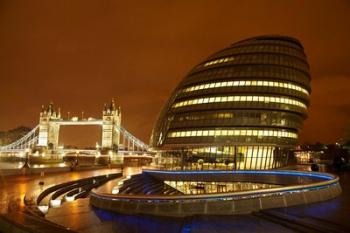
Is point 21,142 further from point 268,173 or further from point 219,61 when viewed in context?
point 268,173

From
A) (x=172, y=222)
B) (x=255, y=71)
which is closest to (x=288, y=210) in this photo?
(x=172, y=222)

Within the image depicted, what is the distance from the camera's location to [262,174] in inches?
1629

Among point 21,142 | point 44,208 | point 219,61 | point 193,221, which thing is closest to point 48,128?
point 21,142

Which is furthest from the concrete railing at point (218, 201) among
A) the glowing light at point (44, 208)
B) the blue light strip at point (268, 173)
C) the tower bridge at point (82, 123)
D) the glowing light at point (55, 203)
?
the tower bridge at point (82, 123)

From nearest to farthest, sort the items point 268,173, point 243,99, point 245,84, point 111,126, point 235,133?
point 268,173 < point 235,133 < point 243,99 < point 245,84 < point 111,126

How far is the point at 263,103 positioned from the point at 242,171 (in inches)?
963

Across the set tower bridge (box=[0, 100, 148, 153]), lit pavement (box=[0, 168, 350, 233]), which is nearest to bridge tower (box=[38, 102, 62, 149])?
tower bridge (box=[0, 100, 148, 153])

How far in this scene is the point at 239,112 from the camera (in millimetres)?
65125

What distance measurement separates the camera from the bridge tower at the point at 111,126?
156012 mm

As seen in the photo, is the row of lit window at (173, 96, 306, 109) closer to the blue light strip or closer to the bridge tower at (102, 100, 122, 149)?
the blue light strip

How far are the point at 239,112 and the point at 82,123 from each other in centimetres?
11819

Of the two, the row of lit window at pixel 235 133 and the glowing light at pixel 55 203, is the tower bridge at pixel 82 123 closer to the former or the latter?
the row of lit window at pixel 235 133

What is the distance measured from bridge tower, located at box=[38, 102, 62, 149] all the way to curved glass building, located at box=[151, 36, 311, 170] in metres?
115

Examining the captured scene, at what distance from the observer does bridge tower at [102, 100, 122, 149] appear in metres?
156
